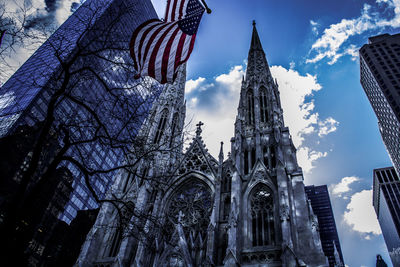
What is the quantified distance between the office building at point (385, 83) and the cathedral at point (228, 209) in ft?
150

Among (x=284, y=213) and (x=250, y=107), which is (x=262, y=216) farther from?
(x=250, y=107)

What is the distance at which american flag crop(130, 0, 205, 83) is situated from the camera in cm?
1044

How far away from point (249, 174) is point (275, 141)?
12.1ft

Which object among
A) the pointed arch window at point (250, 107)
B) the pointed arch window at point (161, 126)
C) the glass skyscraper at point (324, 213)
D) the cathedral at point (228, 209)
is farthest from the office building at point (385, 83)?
the glass skyscraper at point (324, 213)

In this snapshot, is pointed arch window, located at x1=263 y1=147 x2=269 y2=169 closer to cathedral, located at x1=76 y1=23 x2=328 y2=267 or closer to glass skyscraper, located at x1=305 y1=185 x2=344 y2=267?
cathedral, located at x1=76 y1=23 x2=328 y2=267

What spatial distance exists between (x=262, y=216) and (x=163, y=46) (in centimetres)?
1435

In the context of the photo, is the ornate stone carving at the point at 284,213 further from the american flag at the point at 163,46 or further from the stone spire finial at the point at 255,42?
the stone spire finial at the point at 255,42

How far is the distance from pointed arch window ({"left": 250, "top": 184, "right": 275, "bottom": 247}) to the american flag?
1335 centimetres

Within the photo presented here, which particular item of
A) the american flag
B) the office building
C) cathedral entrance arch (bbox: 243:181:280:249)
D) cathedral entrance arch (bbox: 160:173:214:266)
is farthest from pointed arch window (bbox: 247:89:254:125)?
the office building

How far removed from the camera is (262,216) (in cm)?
2020

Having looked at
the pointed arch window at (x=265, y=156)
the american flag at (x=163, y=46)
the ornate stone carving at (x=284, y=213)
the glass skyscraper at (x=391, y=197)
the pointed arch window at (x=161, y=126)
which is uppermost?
the glass skyscraper at (x=391, y=197)

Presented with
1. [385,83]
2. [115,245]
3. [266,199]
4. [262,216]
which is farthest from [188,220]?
[385,83]

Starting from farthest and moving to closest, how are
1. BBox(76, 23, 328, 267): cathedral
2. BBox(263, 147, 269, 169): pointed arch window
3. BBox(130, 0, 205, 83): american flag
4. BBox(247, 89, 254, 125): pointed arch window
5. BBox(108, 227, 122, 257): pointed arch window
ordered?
BBox(247, 89, 254, 125): pointed arch window < BBox(263, 147, 269, 169): pointed arch window < BBox(108, 227, 122, 257): pointed arch window < BBox(76, 23, 328, 267): cathedral < BBox(130, 0, 205, 83): american flag

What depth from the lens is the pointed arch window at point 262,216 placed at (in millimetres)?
19203
